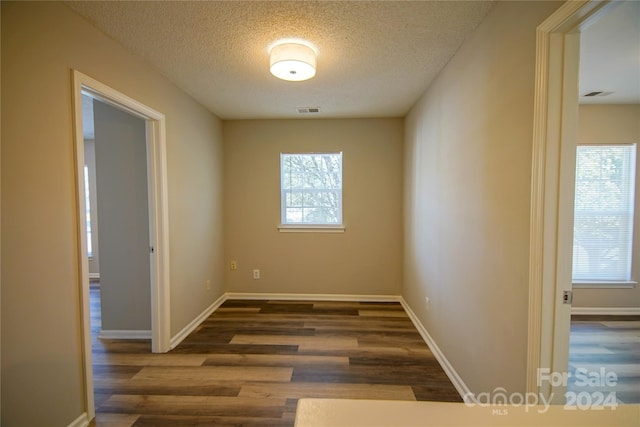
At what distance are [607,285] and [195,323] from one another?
4.87m

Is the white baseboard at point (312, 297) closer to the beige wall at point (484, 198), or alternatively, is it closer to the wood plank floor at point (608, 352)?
the beige wall at point (484, 198)

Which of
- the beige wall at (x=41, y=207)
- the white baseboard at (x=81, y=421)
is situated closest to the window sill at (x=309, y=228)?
the beige wall at (x=41, y=207)

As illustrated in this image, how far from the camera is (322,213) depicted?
153 inches

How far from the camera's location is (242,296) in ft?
12.8

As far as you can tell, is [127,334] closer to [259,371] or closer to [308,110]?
[259,371]

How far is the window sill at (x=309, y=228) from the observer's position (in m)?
3.82

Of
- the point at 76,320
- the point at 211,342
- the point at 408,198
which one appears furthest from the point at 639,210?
the point at 76,320

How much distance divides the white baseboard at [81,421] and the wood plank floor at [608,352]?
3.20m

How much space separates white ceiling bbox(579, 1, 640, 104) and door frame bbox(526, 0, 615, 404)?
758mm

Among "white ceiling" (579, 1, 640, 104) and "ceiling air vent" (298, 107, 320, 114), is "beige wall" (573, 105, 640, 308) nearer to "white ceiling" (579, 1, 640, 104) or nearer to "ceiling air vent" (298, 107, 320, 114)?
"white ceiling" (579, 1, 640, 104)

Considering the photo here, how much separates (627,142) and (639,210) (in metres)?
0.81

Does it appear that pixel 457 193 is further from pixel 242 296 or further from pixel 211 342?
pixel 242 296

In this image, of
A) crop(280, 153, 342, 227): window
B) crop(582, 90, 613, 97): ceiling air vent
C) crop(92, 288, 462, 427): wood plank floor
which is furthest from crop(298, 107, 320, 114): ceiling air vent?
crop(582, 90, 613, 97): ceiling air vent

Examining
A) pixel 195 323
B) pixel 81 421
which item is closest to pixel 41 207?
pixel 81 421
